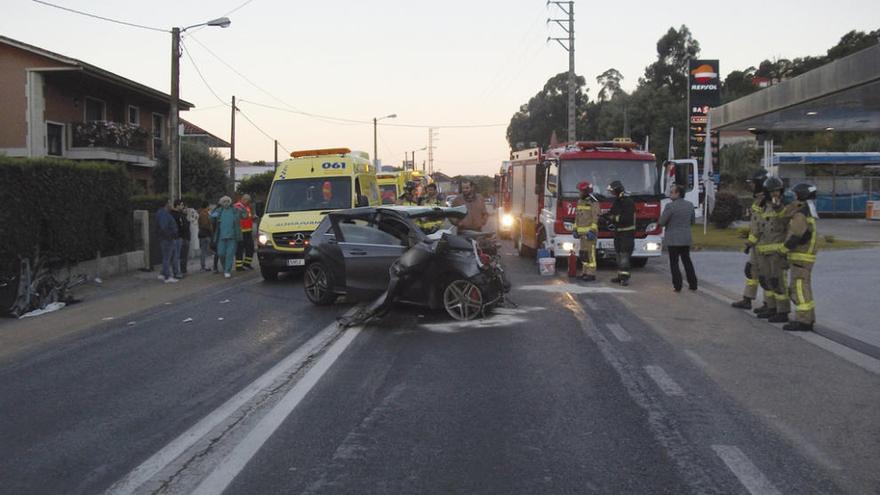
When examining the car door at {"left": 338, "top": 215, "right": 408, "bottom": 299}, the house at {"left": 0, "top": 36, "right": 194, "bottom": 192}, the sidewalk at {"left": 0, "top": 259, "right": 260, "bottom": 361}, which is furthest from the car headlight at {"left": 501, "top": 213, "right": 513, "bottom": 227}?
the car door at {"left": 338, "top": 215, "right": 408, "bottom": 299}

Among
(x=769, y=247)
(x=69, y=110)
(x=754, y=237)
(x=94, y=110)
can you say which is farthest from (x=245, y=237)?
(x=94, y=110)

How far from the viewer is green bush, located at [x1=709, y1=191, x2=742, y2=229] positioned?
31.7 meters

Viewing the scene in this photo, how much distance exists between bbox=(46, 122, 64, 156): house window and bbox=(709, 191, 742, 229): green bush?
25473 millimetres

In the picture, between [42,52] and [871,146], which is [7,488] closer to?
[42,52]

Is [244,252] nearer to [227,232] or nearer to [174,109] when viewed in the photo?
[227,232]

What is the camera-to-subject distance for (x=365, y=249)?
1198 centimetres

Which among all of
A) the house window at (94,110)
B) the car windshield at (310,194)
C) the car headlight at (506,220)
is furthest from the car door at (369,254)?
the house window at (94,110)

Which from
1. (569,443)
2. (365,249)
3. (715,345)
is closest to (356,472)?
(569,443)

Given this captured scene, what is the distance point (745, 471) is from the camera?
4840 mm

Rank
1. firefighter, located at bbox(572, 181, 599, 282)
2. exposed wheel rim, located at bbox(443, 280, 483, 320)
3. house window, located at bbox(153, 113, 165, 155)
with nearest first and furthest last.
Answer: exposed wheel rim, located at bbox(443, 280, 483, 320), firefighter, located at bbox(572, 181, 599, 282), house window, located at bbox(153, 113, 165, 155)

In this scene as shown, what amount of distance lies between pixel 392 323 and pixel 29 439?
5.48m

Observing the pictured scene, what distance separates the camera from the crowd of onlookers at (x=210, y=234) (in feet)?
57.3

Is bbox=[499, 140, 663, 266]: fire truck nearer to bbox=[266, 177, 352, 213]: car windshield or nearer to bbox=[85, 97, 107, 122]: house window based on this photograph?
bbox=[266, 177, 352, 213]: car windshield

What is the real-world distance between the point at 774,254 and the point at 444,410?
6.13 m
